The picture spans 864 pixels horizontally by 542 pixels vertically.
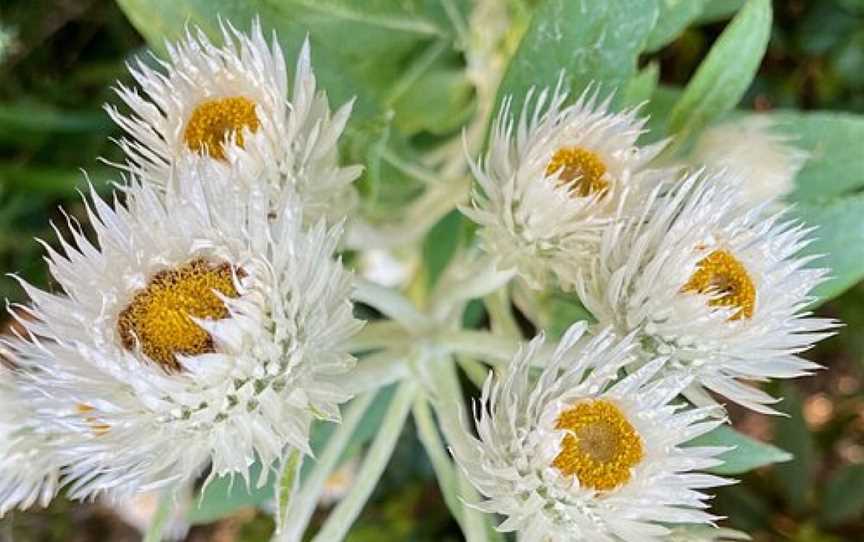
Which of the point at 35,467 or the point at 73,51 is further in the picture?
the point at 73,51

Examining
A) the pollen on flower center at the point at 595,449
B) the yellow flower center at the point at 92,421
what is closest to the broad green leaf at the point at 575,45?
the pollen on flower center at the point at 595,449

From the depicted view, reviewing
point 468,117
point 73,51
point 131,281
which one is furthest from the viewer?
point 73,51

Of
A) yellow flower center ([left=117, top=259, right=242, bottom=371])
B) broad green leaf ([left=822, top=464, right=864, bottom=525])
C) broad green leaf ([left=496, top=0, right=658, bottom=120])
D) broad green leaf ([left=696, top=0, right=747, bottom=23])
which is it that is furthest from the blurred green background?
yellow flower center ([left=117, top=259, right=242, bottom=371])

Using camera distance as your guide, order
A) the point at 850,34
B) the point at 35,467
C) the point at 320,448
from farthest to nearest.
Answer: the point at 850,34 → the point at 320,448 → the point at 35,467

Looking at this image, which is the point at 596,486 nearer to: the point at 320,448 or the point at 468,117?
the point at 320,448

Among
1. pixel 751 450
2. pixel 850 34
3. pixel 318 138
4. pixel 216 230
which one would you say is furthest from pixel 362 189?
pixel 850 34

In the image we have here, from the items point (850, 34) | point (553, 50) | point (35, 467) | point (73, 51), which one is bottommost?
point (35, 467)

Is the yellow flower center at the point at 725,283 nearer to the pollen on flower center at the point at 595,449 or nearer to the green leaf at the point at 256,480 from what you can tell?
the pollen on flower center at the point at 595,449
